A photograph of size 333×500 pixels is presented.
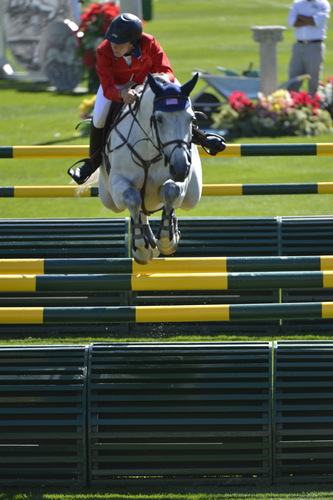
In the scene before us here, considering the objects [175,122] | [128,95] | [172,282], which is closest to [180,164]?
[175,122]

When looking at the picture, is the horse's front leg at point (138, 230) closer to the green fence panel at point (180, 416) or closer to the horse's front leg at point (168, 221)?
the horse's front leg at point (168, 221)

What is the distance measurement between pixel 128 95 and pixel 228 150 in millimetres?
2141

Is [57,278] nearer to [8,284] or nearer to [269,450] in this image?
[8,284]

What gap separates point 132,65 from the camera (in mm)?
7559

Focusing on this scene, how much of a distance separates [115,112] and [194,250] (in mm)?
2137

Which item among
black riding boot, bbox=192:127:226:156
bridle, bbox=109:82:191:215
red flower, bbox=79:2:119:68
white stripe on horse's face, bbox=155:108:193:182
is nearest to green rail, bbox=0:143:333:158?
black riding boot, bbox=192:127:226:156

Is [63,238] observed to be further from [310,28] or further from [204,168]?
[310,28]

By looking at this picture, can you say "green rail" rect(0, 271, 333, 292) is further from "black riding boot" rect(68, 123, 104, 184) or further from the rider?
"black riding boot" rect(68, 123, 104, 184)

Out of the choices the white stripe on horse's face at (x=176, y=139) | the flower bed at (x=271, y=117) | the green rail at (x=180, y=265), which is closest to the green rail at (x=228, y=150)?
the white stripe on horse's face at (x=176, y=139)

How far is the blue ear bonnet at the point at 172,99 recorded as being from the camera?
689 centimetres

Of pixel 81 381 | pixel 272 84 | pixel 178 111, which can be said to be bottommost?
pixel 272 84

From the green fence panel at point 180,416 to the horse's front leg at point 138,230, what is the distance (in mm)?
669

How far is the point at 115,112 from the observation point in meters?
7.82

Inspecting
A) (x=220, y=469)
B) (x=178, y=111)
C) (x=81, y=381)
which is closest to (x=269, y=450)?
(x=220, y=469)
